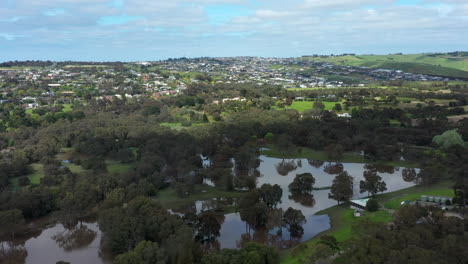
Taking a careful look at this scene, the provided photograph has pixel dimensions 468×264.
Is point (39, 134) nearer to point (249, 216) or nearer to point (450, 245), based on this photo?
point (249, 216)

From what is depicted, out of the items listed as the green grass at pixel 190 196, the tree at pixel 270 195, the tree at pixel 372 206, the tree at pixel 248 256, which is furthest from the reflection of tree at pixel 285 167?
the tree at pixel 248 256

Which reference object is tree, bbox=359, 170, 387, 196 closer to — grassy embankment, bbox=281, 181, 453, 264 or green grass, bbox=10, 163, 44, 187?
grassy embankment, bbox=281, 181, 453, 264

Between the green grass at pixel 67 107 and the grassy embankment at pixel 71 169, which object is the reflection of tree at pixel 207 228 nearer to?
the grassy embankment at pixel 71 169

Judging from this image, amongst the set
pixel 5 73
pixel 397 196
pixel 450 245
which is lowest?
pixel 397 196

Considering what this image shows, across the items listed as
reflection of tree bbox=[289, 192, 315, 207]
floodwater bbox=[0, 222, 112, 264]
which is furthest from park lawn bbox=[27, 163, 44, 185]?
reflection of tree bbox=[289, 192, 315, 207]

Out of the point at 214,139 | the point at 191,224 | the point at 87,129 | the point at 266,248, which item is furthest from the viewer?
the point at 87,129

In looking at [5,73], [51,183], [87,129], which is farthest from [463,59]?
[5,73]

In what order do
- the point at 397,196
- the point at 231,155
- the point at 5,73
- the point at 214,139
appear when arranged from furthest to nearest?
1. the point at 5,73
2. the point at 214,139
3. the point at 231,155
4. the point at 397,196
